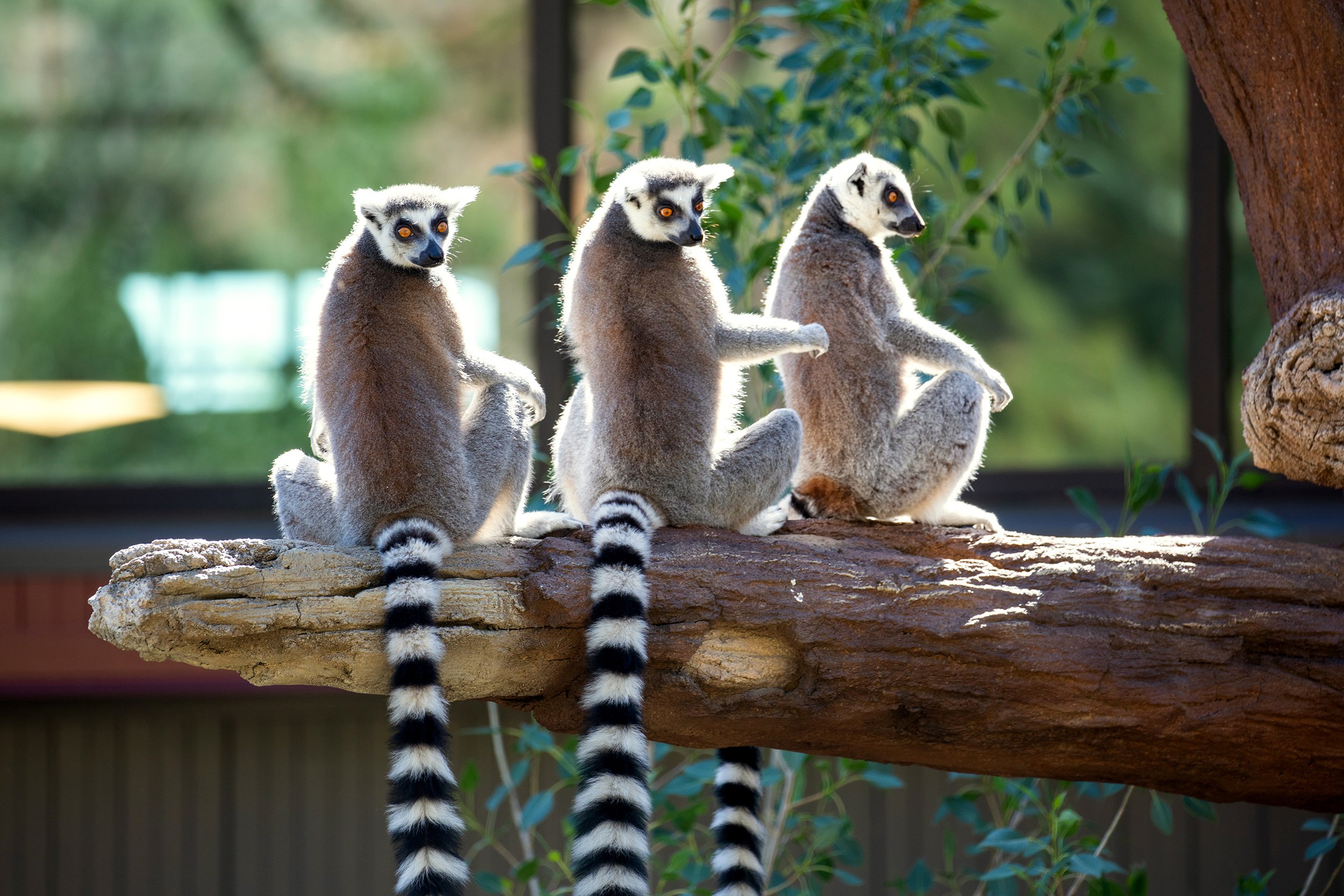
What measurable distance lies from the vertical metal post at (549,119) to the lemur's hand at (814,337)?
3081mm

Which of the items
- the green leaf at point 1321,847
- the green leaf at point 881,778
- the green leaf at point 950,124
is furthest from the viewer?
the green leaf at point 950,124

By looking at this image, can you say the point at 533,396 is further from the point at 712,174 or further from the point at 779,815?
the point at 779,815

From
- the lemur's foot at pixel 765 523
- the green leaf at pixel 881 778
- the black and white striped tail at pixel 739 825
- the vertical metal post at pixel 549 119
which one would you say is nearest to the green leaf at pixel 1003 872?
the green leaf at pixel 881 778

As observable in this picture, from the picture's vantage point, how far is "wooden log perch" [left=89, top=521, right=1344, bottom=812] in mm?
3172

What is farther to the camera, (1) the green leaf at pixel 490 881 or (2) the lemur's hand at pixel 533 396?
(1) the green leaf at pixel 490 881

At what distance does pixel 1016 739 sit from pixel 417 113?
206 inches

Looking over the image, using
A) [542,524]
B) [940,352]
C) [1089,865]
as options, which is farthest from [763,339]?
[1089,865]

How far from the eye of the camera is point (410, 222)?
3.58 m

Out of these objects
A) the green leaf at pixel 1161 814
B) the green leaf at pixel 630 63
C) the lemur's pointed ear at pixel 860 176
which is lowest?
the green leaf at pixel 1161 814

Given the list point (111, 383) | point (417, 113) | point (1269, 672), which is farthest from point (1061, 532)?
point (111, 383)

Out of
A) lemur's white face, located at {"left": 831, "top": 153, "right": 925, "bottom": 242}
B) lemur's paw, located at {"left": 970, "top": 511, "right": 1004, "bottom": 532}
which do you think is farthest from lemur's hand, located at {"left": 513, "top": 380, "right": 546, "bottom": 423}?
lemur's paw, located at {"left": 970, "top": 511, "right": 1004, "bottom": 532}

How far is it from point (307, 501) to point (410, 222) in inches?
35.5

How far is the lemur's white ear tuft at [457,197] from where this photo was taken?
3.70 meters

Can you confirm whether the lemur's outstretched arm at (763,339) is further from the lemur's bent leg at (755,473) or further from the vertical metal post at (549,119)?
the vertical metal post at (549,119)
